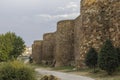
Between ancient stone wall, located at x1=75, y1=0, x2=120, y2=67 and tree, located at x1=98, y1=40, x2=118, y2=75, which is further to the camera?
ancient stone wall, located at x1=75, y1=0, x2=120, y2=67

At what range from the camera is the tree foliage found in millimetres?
54688

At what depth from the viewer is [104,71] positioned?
3042cm

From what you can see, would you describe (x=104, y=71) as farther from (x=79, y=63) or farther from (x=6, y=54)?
(x=6, y=54)

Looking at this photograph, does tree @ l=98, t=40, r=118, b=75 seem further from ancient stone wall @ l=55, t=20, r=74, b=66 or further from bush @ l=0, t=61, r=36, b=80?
ancient stone wall @ l=55, t=20, r=74, b=66

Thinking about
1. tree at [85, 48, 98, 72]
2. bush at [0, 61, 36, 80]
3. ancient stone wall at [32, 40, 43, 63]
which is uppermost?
ancient stone wall at [32, 40, 43, 63]

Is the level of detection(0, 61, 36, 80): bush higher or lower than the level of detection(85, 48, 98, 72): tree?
lower

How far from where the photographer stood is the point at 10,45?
56562mm

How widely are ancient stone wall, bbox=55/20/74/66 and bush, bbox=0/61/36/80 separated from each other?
99.6 feet

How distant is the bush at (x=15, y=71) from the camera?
57.8ft

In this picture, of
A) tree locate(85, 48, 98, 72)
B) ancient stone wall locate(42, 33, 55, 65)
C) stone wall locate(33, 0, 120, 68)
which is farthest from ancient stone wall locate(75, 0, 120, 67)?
→ ancient stone wall locate(42, 33, 55, 65)

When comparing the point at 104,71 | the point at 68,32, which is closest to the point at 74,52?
the point at 68,32

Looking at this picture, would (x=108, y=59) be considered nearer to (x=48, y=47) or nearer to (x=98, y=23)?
(x=98, y=23)

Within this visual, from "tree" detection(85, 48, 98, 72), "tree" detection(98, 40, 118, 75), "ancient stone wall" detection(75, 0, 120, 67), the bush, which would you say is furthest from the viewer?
"tree" detection(85, 48, 98, 72)

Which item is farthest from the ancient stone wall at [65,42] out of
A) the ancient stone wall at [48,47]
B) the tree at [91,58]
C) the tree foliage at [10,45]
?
the tree at [91,58]
